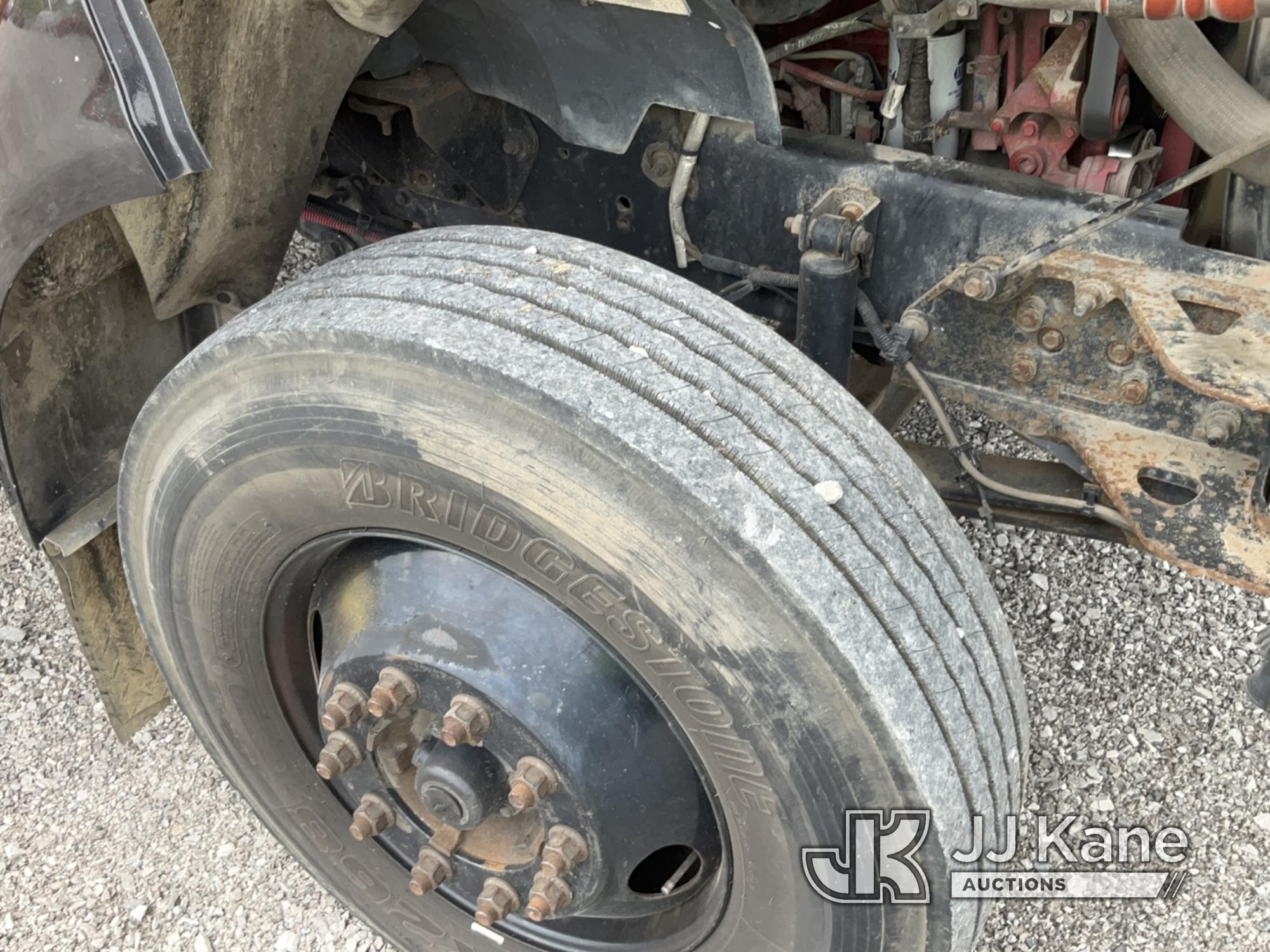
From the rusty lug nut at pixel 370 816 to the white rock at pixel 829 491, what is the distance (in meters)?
0.80

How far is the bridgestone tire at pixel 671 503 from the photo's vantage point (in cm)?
116

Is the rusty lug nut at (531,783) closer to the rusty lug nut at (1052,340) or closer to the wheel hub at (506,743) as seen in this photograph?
the wheel hub at (506,743)

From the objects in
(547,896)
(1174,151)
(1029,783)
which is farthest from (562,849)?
(1174,151)

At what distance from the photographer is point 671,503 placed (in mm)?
1141

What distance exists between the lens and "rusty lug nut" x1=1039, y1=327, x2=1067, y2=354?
5.00 ft

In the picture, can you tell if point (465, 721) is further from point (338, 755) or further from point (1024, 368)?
point (1024, 368)

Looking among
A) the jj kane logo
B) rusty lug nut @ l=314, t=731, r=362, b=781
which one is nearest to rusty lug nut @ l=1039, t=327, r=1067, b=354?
the jj kane logo

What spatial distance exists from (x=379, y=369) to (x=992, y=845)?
0.90 m

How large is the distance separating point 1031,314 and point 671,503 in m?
0.67

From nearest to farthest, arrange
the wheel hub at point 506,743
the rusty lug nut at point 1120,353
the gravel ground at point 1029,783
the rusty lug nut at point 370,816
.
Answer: the wheel hub at point 506,743 → the rusty lug nut at point 1120,353 → the rusty lug nut at point 370,816 → the gravel ground at point 1029,783

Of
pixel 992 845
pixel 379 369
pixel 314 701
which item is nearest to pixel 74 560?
pixel 314 701

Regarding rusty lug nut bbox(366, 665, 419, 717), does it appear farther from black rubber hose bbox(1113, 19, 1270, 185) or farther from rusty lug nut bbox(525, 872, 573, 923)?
black rubber hose bbox(1113, 19, 1270, 185)

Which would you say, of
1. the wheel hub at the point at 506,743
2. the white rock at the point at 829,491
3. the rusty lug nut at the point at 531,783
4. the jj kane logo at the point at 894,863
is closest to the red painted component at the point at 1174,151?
the white rock at the point at 829,491

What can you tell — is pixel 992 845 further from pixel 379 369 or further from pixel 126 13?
pixel 126 13
